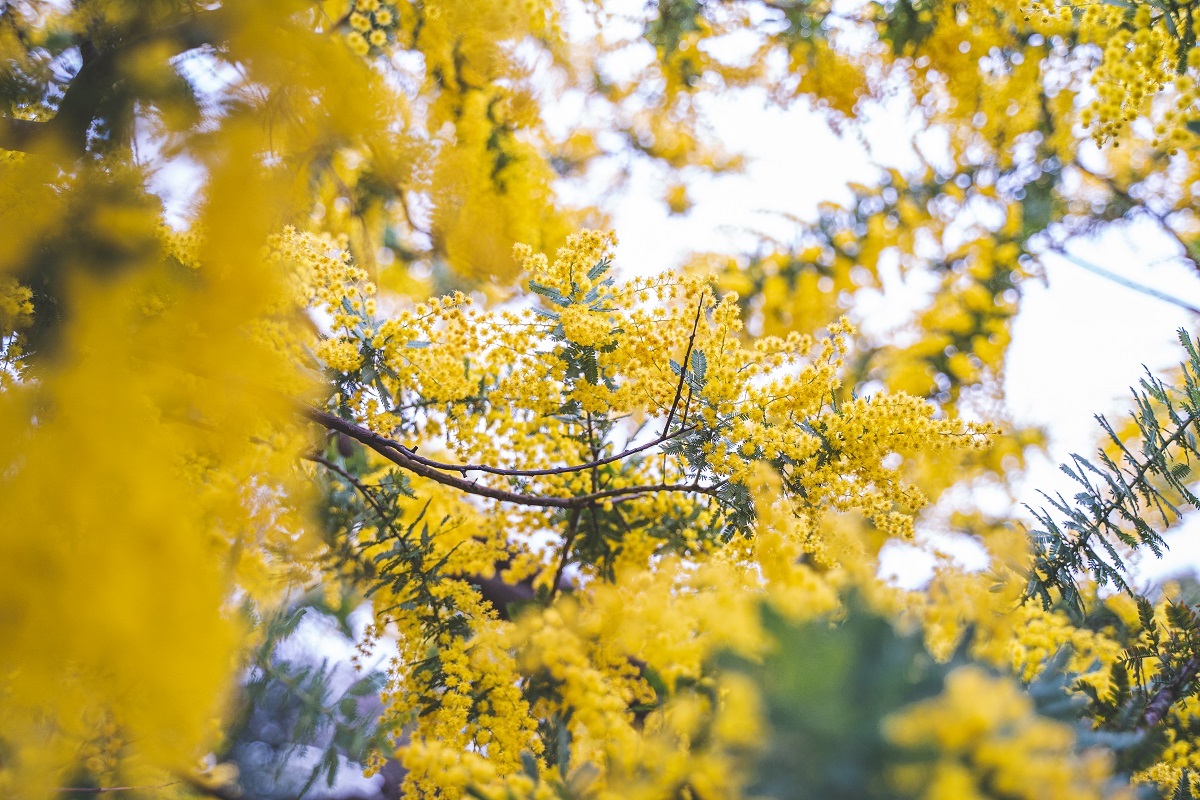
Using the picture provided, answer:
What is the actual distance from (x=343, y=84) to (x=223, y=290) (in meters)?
0.24

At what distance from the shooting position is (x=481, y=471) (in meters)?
0.87

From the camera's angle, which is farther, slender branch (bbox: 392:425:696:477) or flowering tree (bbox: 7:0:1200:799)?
slender branch (bbox: 392:425:696:477)

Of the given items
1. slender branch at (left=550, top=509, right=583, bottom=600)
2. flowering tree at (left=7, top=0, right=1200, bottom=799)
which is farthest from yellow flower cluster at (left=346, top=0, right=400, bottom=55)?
slender branch at (left=550, top=509, right=583, bottom=600)

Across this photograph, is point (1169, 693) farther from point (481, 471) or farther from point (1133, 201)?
point (1133, 201)

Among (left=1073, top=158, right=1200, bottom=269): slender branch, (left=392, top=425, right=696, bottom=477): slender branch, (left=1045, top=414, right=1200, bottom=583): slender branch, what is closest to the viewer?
(left=392, top=425, right=696, bottom=477): slender branch

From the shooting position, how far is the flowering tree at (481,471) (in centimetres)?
44

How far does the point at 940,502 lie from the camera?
7.10ft

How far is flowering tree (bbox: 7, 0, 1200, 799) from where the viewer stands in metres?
0.44

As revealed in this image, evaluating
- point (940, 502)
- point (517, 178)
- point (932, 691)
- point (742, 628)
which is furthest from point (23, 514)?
point (940, 502)

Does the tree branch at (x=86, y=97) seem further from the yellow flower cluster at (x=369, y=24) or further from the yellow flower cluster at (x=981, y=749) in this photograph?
the yellow flower cluster at (x=981, y=749)

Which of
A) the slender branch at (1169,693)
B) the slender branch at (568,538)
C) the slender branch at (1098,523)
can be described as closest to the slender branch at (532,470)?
the slender branch at (568,538)

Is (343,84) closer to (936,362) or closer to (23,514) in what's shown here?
(23,514)

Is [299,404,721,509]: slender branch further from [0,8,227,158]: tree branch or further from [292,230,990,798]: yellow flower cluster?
[0,8,227,158]: tree branch

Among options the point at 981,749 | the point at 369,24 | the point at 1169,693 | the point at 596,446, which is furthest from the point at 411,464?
the point at 1169,693
